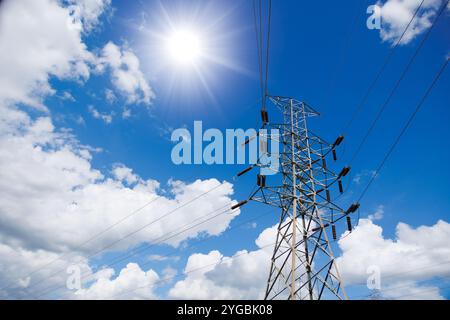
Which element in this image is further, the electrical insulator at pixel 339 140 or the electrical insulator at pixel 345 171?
the electrical insulator at pixel 339 140

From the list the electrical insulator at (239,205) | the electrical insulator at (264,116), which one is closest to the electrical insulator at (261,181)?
the electrical insulator at (239,205)

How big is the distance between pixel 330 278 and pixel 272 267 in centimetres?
319

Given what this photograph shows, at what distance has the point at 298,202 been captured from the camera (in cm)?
1653

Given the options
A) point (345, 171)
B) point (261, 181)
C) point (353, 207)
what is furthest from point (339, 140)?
point (261, 181)

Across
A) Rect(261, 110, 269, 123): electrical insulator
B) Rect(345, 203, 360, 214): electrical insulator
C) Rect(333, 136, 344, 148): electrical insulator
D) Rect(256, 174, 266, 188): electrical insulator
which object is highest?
Rect(261, 110, 269, 123): electrical insulator

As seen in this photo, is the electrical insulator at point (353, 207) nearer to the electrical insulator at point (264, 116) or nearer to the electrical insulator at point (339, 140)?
the electrical insulator at point (339, 140)

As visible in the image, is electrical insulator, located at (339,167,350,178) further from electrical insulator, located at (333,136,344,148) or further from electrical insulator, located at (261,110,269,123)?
electrical insulator, located at (261,110,269,123)

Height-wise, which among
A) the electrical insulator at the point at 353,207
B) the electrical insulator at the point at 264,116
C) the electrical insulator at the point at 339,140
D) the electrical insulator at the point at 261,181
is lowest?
the electrical insulator at the point at 353,207

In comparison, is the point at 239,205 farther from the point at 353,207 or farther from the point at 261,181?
the point at 353,207

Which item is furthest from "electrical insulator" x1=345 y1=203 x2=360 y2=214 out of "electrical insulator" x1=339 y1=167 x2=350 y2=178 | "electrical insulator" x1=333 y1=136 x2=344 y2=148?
"electrical insulator" x1=333 y1=136 x2=344 y2=148

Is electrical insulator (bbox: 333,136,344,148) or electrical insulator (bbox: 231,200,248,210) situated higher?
electrical insulator (bbox: 333,136,344,148)
